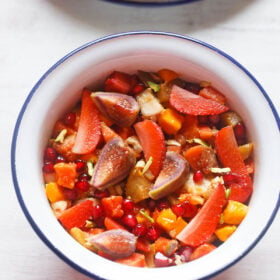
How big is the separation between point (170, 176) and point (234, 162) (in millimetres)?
161

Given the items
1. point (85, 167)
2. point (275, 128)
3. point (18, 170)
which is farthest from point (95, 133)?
point (275, 128)

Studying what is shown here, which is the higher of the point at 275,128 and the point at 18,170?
the point at 275,128

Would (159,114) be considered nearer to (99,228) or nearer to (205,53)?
(205,53)

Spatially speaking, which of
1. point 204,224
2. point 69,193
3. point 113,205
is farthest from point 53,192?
point 204,224

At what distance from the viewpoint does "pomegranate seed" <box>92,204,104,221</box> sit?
53.0 inches

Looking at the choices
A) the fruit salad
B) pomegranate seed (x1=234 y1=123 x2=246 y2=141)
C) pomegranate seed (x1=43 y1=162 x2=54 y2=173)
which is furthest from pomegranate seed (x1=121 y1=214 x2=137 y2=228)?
Answer: pomegranate seed (x1=234 y1=123 x2=246 y2=141)

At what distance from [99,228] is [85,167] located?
0.15 meters

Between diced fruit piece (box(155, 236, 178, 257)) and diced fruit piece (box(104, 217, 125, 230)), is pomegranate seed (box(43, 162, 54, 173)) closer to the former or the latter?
diced fruit piece (box(104, 217, 125, 230))

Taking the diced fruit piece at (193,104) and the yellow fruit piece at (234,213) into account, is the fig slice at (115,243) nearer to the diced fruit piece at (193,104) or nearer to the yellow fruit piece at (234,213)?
the yellow fruit piece at (234,213)

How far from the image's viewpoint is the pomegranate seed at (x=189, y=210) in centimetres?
134

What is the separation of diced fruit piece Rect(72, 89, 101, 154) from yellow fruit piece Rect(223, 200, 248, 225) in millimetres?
355

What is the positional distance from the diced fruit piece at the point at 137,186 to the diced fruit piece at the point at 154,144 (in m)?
0.03

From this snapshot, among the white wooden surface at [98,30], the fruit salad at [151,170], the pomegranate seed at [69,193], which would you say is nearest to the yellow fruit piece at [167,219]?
the fruit salad at [151,170]

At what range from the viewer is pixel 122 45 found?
133 cm
